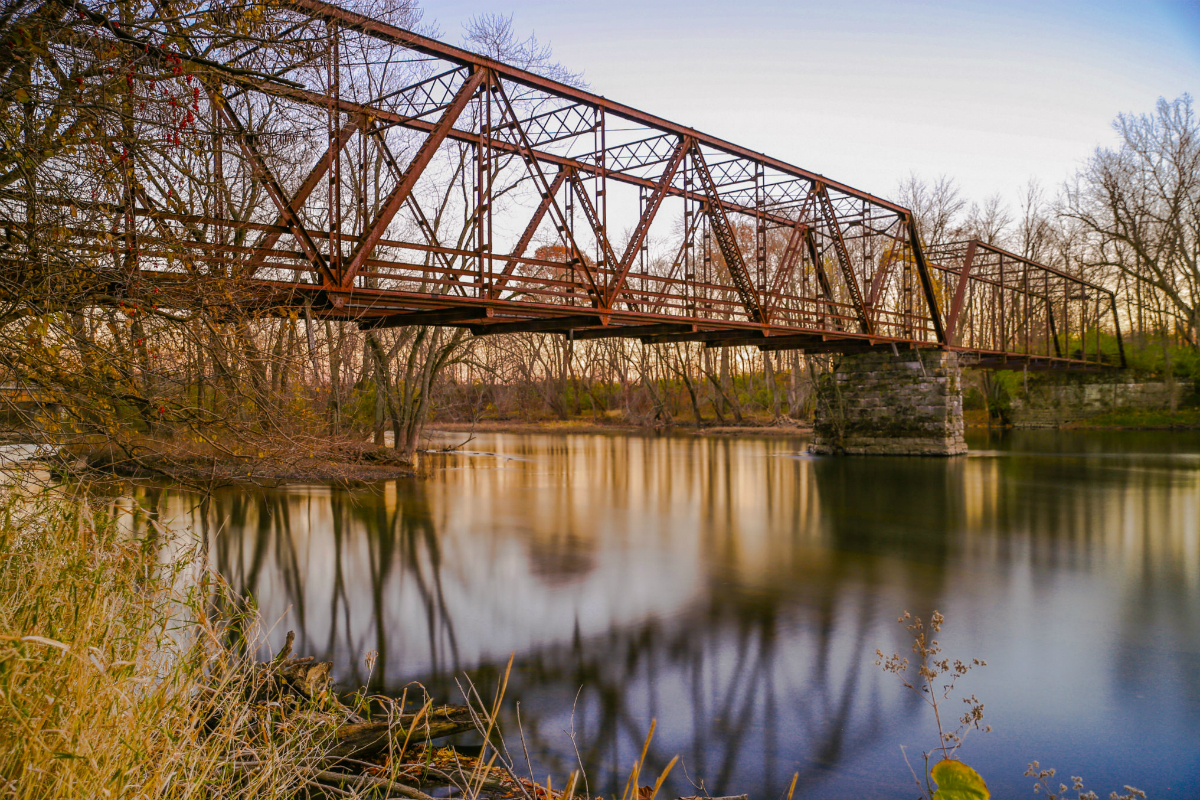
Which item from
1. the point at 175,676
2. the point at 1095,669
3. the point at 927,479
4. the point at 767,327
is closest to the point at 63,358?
the point at 175,676

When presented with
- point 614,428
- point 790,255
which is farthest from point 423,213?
point 614,428

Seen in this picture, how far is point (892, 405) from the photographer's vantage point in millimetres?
29828

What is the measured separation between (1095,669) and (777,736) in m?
4.23

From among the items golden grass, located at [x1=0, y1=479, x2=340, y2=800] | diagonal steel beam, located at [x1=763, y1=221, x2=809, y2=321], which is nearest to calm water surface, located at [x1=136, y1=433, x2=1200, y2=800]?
golden grass, located at [x1=0, y1=479, x2=340, y2=800]

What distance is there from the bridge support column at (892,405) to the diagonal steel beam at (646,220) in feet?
54.3

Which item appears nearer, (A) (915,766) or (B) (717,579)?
(A) (915,766)

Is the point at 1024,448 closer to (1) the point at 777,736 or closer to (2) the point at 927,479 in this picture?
(2) the point at 927,479

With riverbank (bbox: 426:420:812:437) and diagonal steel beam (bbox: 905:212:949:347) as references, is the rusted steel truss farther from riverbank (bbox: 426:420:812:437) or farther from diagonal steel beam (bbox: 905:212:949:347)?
riverbank (bbox: 426:420:812:437)

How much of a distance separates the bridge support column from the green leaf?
2778 centimetres

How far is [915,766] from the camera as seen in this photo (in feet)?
18.6

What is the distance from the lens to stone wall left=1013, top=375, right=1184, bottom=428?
48125mm

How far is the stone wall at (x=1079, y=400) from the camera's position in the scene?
48.1m

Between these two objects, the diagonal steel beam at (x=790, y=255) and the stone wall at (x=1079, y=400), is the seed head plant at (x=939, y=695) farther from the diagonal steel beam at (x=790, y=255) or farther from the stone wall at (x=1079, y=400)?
the stone wall at (x=1079, y=400)

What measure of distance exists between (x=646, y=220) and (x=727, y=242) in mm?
3145
